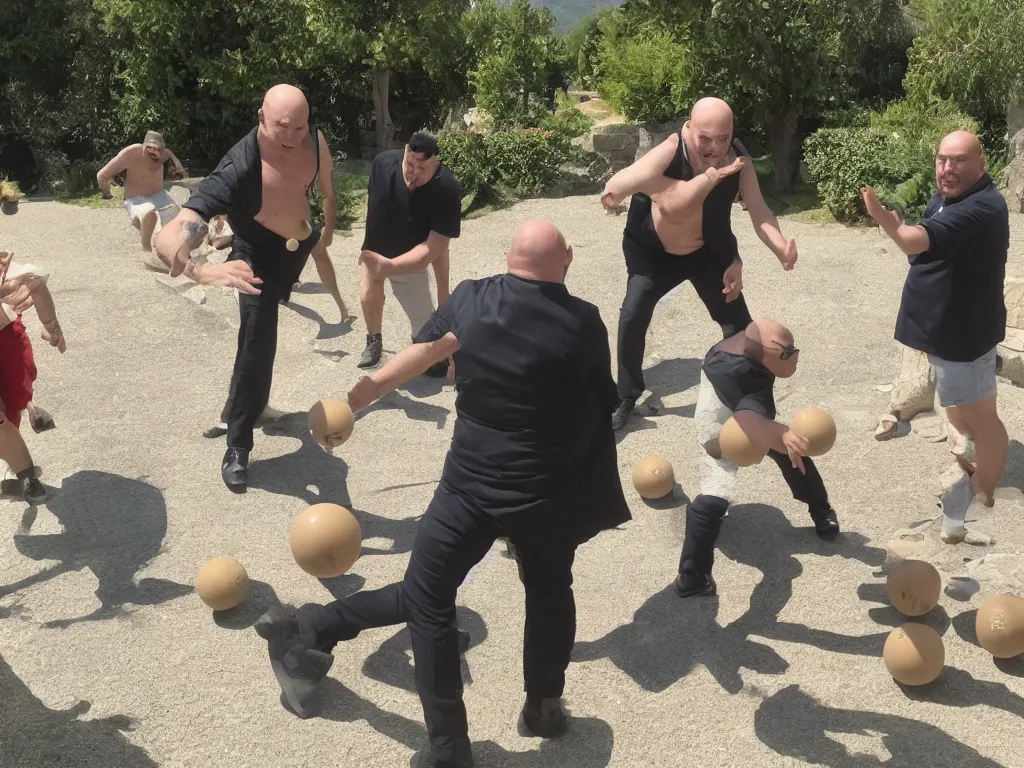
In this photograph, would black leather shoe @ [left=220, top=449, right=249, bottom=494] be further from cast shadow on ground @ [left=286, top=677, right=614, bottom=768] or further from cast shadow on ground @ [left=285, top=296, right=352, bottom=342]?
cast shadow on ground @ [left=285, top=296, right=352, bottom=342]

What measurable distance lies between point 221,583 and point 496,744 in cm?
149

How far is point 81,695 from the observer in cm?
422

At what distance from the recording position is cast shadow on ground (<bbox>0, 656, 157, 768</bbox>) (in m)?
3.86

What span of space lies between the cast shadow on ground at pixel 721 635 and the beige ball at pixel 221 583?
5.02 ft

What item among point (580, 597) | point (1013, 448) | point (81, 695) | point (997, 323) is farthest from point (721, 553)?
point (81, 695)

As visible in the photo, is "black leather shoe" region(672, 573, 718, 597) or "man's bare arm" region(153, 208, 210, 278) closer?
"black leather shoe" region(672, 573, 718, 597)

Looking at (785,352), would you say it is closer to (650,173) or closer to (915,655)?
(915,655)

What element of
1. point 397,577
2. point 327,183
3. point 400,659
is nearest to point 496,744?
point 400,659

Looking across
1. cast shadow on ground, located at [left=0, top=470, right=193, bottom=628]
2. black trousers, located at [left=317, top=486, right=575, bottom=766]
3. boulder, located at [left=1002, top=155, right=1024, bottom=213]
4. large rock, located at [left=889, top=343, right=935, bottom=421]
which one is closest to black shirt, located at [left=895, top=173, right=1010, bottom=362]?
large rock, located at [left=889, top=343, right=935, bottom=421]

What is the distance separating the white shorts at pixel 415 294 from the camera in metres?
7.35

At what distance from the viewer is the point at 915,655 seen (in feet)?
13.2

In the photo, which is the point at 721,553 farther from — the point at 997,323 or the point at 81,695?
the point at 81,695

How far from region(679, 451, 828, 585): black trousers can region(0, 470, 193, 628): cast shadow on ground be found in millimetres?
2343

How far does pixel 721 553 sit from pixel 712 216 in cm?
192
